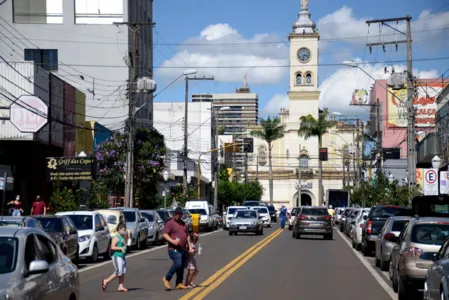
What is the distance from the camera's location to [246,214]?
161 ft

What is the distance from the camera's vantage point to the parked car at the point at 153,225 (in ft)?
121

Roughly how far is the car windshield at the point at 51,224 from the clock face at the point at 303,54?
96164 mm

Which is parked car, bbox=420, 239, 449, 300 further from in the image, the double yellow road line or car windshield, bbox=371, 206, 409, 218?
car windshield, bbox=371, 206, 409, 218

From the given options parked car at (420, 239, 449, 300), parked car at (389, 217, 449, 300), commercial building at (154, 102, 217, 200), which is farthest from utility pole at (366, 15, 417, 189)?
commercial building at (154, 102, 217, 200)

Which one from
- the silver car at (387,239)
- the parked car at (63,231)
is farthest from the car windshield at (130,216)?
the silver car at (387,239)

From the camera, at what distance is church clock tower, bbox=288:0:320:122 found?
4606 inches

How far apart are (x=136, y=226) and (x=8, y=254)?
23839 millimetres

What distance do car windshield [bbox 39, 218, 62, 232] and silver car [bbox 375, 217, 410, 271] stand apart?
879 cm

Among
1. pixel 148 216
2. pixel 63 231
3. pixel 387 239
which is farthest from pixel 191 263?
pixel 148 216

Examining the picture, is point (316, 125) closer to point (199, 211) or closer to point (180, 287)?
point (199, 211)

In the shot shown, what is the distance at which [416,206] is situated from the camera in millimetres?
27500

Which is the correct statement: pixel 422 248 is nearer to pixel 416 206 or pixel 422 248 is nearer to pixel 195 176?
pixel 416 206

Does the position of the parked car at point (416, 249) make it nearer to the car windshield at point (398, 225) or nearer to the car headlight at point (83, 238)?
the car windshield at point (398, 225)

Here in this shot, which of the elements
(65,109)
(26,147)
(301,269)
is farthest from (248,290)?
(65,109)
